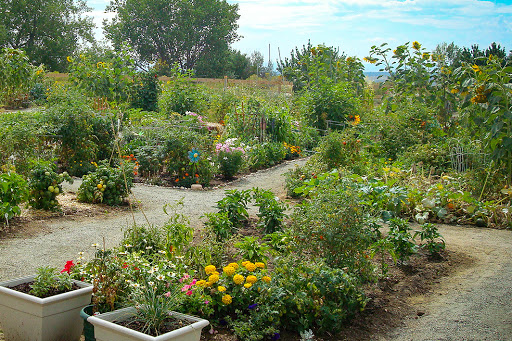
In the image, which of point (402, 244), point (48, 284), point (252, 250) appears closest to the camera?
point (48, 284)

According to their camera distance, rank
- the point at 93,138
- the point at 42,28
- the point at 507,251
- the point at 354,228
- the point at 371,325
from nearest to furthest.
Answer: the point at 371,325 → the point at 354,228 → the point at 507,251 → the point at 93,138 → the point at 42,28

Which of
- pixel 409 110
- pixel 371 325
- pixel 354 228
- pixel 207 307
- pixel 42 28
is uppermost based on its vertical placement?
pixel 42 28

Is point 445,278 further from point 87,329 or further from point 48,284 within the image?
point 48,284

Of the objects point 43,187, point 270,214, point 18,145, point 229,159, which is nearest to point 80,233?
point 43,187

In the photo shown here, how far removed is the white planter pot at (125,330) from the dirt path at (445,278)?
137 centimetres

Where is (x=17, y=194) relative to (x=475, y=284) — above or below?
above

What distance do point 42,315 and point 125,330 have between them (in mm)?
702

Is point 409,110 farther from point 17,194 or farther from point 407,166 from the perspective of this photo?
point 17,194

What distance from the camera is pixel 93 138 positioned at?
9.33 m

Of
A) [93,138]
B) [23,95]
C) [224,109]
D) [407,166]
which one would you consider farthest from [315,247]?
[23,95]

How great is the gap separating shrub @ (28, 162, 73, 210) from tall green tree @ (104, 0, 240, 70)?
34523mm

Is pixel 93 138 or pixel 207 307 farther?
pixel 93 138

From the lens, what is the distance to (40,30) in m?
34.9

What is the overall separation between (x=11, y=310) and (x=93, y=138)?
259 inches
